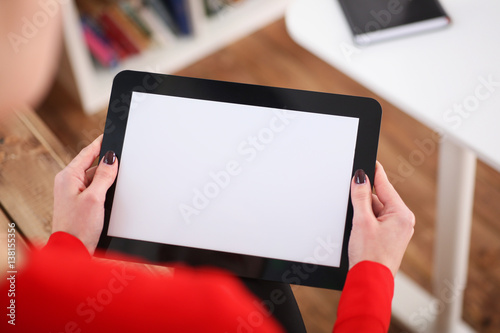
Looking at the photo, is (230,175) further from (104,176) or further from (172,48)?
(172,48)

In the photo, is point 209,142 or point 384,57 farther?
→ point 384,57

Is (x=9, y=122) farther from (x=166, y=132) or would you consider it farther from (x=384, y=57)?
(x=384, y=57)

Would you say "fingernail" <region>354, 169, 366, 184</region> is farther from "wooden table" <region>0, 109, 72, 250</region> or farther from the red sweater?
"wooden table" <region>0, 109, 72, 250</region>

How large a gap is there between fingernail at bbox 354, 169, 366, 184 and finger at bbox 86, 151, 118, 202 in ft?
1.20

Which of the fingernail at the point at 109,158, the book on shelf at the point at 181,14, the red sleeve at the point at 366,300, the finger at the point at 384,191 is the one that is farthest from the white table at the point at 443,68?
the book on shelf at the point at 181,14

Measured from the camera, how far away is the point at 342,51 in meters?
1.08

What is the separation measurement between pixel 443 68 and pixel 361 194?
37 centimetres

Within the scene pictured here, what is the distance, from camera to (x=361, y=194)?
81cm

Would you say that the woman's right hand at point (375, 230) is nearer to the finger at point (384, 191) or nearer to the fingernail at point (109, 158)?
the finger at point (384, 191)

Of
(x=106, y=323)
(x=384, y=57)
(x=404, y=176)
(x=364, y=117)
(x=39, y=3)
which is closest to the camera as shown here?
(x=39, y=3)

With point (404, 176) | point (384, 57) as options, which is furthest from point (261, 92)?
point (404, 176)

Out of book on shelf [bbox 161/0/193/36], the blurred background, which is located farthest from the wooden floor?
book on shelf [bbox 161/0/193/36]

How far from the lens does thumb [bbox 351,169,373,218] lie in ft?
2.64

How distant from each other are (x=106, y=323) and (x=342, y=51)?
681 millimetres
